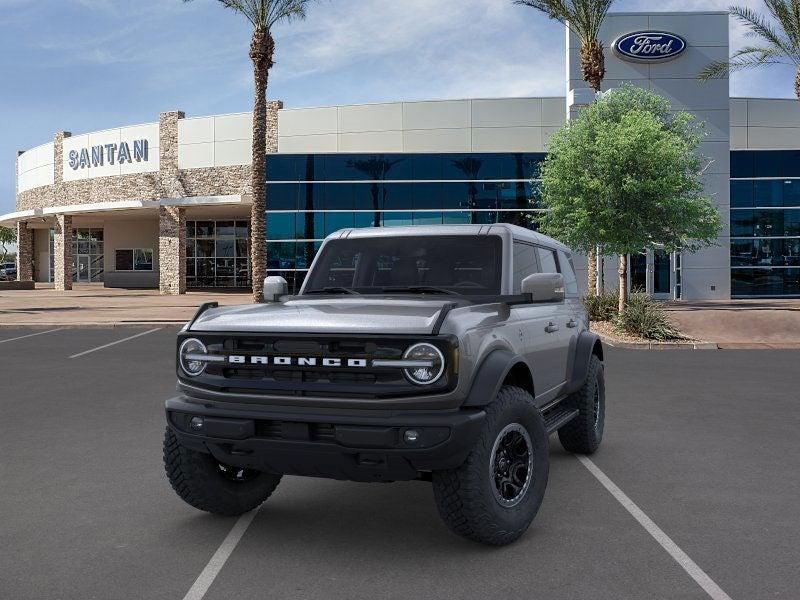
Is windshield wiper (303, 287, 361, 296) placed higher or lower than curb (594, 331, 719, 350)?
higher

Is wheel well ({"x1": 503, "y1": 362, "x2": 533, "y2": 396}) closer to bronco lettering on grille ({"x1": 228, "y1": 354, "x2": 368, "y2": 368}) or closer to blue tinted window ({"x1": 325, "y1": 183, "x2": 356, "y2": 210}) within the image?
bronco lettering on grille ({"x1": 228, "y1": 354, "x2": 368, "y2": 368})

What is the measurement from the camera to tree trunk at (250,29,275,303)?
2623 centimetres

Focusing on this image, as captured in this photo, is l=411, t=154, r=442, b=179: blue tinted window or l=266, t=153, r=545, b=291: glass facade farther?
l=411, t=154, r=442, b=179: blue tinted window

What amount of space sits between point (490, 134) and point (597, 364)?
29.0 metres

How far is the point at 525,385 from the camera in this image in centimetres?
507

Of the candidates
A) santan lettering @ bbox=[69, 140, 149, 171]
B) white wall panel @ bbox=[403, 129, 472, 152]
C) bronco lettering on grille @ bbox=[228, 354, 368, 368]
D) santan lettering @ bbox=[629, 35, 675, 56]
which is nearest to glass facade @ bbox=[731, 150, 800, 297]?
santan lettering @ bbox=[629, 35, 675, 56]

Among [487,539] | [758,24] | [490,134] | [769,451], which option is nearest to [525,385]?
[487,539]

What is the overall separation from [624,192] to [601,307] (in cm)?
Answer: 339

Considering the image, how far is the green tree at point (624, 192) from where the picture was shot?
70.1ft

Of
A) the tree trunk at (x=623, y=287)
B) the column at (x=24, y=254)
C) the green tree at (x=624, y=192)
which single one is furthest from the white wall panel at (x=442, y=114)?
the column at (x=24, y=254)

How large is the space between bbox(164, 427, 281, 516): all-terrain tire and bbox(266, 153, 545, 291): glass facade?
95.7 ft

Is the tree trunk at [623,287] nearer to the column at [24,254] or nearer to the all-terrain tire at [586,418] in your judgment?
the all-terrain tire at [586,418]

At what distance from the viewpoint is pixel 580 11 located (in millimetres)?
26547

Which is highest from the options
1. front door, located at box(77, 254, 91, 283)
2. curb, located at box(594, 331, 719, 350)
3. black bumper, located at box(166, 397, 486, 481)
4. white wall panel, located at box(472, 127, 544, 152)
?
white wall panel, located at box(472, 127, 544, 152)
